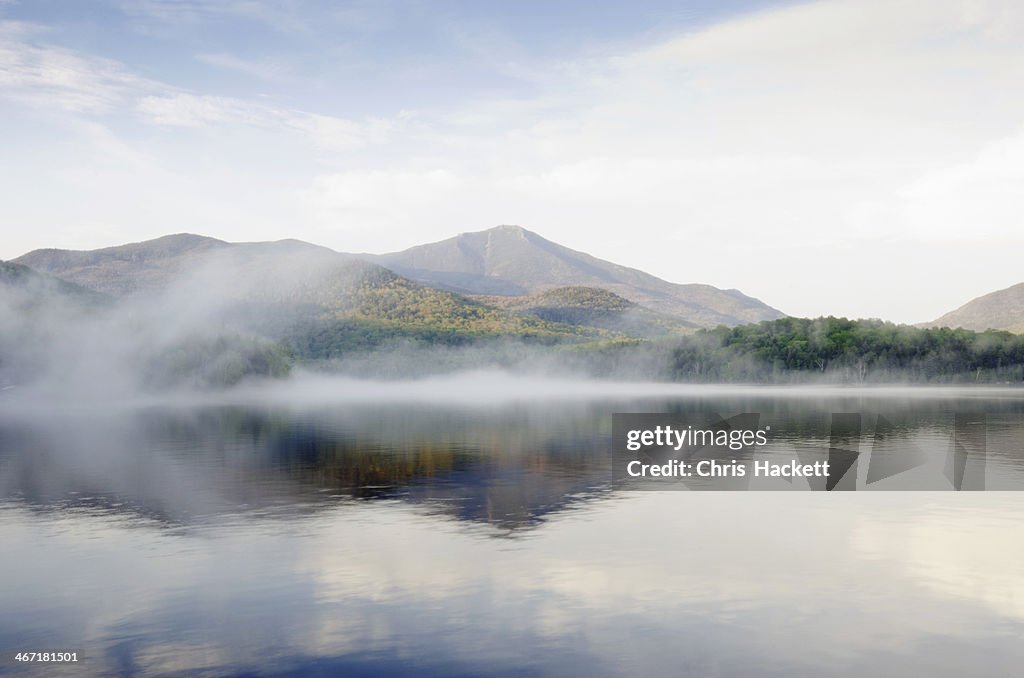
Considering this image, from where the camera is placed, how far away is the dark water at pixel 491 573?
21.7 metres

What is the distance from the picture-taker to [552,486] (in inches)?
1901

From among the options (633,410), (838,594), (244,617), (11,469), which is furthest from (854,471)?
(633,410)

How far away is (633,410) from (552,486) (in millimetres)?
67045

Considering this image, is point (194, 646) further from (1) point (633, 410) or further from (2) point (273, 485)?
(1) point (633, 410)

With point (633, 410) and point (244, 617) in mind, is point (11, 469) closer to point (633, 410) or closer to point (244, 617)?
point (244, 617)

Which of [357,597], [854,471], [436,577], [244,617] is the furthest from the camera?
[854,471]

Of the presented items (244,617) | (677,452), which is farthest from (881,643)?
(677,452)

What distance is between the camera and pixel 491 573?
28797 mm

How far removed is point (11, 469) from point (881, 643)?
5144 centimetres

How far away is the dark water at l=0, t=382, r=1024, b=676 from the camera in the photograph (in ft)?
71.3

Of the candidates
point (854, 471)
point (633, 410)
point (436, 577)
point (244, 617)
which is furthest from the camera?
point (633, 410)

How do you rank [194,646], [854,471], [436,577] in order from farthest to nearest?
[854,471]
[436,577]
[194,646]

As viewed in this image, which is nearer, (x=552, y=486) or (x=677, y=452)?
(x=552, y=486)

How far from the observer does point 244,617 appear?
24422 millimetres
